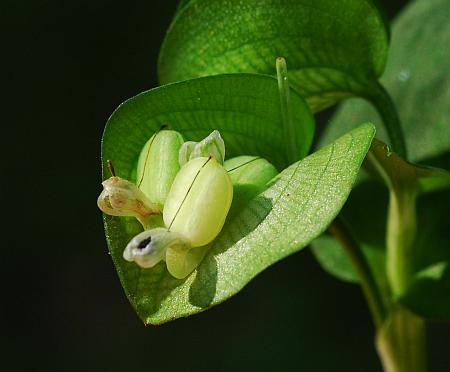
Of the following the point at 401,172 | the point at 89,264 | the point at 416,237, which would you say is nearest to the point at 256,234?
the point at 401,172

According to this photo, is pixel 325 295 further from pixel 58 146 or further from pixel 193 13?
pixel 193 13

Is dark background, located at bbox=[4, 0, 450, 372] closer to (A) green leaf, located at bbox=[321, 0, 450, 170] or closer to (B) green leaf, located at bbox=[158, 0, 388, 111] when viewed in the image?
(A) green leaf, located at bbox=[321, 0, 450, 170]

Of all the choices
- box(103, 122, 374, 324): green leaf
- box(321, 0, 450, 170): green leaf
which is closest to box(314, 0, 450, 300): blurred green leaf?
box(321, 0, 450, 170): green leaf

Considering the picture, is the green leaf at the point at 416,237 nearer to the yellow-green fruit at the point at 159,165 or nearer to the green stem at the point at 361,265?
the green stem at the point at 361,265

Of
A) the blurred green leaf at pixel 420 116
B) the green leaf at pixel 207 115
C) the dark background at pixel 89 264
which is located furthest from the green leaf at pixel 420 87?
the dark background at pixel 89 264

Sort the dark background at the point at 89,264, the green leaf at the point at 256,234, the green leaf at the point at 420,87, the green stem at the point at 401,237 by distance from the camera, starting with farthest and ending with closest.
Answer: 1. the dark background at the point at 89,264
2. the green leaf at the point at 420,87
3. the green stem at the point at 401,237
4. the green leaf at the point at 256,234

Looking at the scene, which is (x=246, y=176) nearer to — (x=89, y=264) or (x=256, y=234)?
(x=256, y=234)
